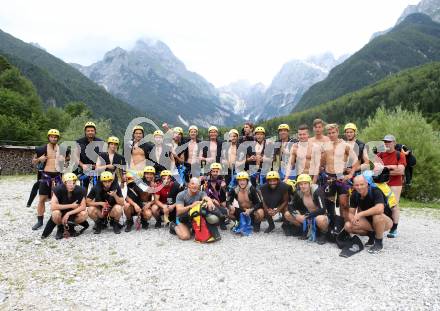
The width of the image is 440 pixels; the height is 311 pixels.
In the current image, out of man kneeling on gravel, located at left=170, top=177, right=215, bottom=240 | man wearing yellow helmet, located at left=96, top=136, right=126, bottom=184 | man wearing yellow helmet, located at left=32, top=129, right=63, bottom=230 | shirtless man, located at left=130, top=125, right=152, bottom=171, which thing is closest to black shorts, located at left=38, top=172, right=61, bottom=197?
man wearing yellow helmet, located at left=32, top=129, right=63, bottom=230

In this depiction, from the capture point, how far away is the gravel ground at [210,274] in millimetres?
5477

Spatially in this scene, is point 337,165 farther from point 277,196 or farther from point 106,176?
point 106,176

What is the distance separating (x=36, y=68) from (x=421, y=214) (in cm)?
15204

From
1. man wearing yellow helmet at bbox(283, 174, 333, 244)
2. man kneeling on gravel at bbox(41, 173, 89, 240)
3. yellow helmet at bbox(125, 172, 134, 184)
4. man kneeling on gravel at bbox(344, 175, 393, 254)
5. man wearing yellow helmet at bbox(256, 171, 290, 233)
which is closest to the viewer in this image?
man kneeling on gravel at bbox(344, 175, 393, 254)

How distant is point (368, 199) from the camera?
7.87 meters

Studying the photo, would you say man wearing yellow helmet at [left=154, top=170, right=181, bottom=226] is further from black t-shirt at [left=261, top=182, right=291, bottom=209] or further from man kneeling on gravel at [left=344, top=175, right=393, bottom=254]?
man kneeling on gravel at [left=344, top=175, right=393, bottom=254]

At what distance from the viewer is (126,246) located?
8.28 m

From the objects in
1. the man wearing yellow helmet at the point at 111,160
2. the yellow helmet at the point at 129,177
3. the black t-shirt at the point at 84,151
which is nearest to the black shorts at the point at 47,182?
the black t-shirt at the point at 84,151

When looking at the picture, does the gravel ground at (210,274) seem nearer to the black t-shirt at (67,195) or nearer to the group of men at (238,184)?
the group of men at (238,184)

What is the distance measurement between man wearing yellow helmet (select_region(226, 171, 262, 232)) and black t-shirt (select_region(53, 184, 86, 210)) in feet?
13.3

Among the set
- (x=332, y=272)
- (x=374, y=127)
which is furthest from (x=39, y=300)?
(x=374, y=127)

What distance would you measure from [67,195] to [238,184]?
4648 mm

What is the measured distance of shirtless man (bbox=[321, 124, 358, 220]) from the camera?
873 cm

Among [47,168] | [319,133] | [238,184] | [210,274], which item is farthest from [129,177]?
[319,133]
